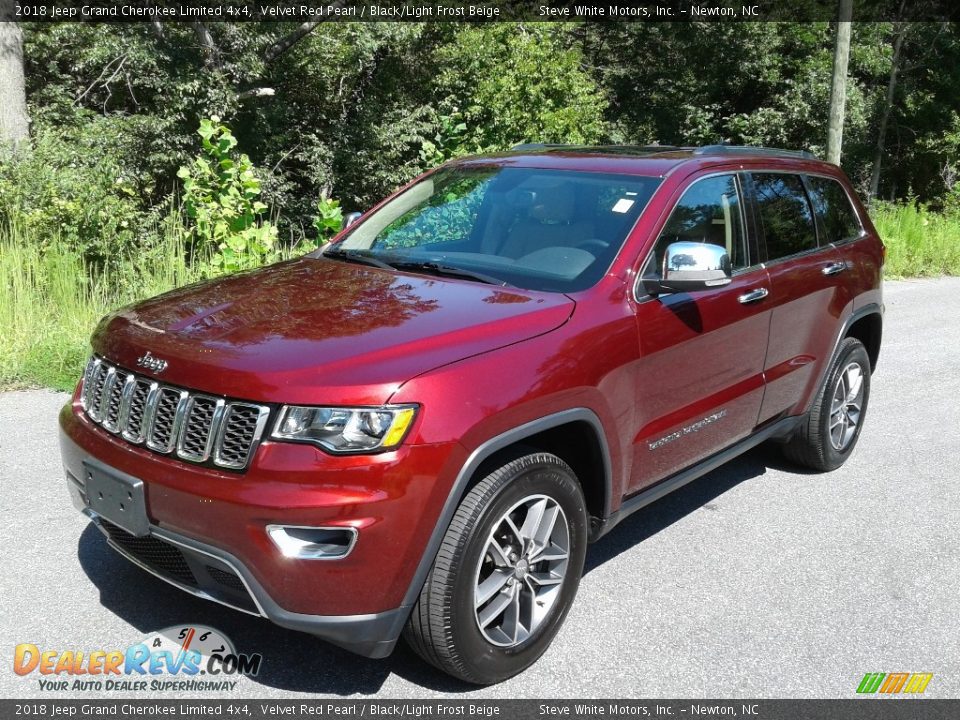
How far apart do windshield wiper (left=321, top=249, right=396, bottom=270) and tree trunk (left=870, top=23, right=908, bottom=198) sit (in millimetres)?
26118

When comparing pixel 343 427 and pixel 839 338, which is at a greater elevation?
pixel 343 427

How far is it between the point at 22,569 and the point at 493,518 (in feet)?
7.16

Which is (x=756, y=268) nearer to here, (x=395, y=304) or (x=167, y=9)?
(x=395, y=304)

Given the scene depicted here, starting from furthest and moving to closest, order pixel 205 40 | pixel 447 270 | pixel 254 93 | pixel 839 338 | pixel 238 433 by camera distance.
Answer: pixel 254 93
pixel 205 40
pixel 839 338
pixel 447 270
pixel 238 433

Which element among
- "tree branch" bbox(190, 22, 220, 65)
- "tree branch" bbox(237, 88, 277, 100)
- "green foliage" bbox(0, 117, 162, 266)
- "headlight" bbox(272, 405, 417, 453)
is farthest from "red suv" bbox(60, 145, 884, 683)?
"tree branch" bbox(190, 22, 220, 65)

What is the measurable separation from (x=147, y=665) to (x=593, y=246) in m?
2.38

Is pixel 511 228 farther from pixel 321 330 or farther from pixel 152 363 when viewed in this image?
pixel 152 363

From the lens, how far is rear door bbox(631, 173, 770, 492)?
385 cm

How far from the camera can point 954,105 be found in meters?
27.6

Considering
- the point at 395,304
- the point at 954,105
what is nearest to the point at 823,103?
the point at 954,105

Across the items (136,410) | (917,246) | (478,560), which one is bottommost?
(917,246)

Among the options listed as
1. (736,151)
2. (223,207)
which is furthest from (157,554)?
(223,207)

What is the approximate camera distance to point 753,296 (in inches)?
175

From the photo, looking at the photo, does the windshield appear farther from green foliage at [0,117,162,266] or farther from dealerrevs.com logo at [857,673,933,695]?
green foliage at [0,117,162,266]
